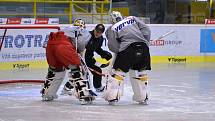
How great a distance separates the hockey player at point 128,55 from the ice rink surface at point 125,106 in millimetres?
241

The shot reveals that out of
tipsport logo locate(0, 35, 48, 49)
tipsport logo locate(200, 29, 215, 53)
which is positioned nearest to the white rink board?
tipsport logo locate(0, 35, 48, 49)

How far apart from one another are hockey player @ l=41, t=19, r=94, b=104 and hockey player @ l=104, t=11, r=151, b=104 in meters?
0.40

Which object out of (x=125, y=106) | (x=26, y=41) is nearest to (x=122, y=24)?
(x=125, y=106)

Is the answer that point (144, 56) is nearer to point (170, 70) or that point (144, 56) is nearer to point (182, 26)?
point (170, 70)

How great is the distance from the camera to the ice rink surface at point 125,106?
7586 millimetres

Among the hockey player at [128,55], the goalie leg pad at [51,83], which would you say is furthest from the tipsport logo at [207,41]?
the goalie leg pad at [51,83]

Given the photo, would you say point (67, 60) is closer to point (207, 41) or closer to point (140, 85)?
point (140, 85)

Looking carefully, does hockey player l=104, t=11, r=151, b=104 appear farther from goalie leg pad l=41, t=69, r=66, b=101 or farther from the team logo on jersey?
goalie leg pad l=41, t=69, r=66, b=101

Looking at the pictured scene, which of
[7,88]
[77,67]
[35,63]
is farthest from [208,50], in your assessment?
[77,67]

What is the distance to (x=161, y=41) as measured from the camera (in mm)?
17844

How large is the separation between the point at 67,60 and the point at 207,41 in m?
10.5

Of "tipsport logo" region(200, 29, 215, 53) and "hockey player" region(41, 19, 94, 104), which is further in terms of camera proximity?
"tipsport logo" region(200, 29, 215, 53)

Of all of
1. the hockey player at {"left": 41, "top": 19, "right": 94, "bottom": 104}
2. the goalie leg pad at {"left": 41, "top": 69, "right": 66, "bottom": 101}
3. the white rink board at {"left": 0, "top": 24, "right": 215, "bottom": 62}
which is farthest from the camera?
the white rink board at {"left": 0, "top": 24, "right": 215, "bottom": 62}

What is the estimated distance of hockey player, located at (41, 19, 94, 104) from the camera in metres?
8.62
